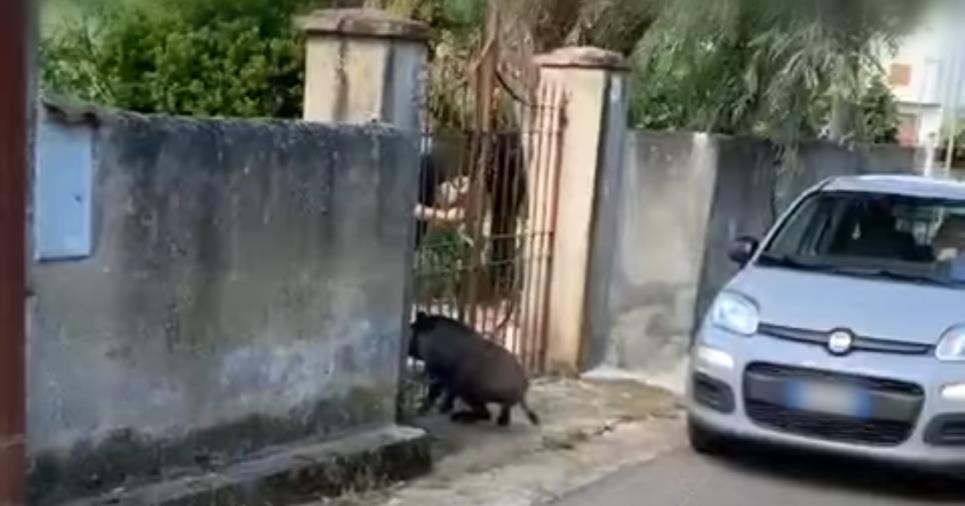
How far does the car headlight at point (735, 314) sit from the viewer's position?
7.72 m

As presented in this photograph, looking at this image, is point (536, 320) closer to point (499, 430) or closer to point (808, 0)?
point (499, 430)

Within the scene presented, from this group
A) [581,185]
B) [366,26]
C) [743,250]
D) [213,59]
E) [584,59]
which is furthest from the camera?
[213,59]

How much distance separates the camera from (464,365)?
25.6 ft

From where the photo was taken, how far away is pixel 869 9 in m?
4.44

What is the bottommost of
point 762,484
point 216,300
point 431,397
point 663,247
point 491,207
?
point 762,484

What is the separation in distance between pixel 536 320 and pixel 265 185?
12.2 ft

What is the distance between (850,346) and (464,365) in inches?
79.0

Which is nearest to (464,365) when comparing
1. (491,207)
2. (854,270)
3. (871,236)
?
(491,207)

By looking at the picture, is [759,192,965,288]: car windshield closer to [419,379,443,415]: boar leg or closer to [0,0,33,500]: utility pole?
[419,379,443,415]: boar leg

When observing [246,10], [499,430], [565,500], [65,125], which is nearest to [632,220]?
[499,430]

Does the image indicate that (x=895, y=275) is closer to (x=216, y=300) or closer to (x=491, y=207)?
(x=491, y=207)

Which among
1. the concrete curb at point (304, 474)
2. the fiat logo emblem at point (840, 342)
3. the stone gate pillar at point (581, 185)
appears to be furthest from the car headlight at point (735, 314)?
the concrete curb at point (304, 474)

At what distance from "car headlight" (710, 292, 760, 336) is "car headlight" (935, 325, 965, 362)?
0.93 metres

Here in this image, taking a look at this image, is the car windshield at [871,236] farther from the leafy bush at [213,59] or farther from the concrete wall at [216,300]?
the leafy bush at [213,59]
